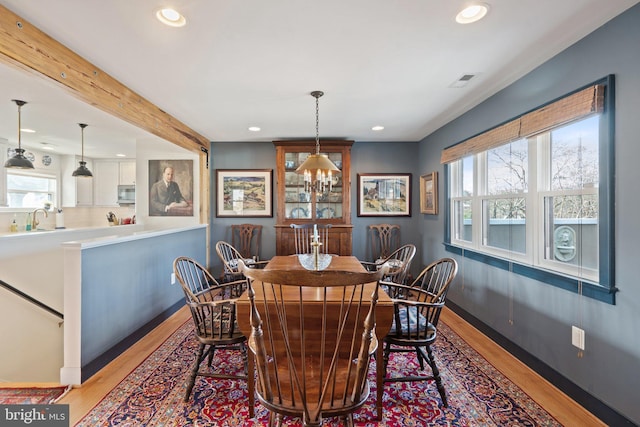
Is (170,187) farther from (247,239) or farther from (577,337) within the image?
(577,337)

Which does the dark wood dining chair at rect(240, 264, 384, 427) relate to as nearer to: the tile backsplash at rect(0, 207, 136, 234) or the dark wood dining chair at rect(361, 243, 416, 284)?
the dark wood dining chair at rect(361, 243, 416, 284)

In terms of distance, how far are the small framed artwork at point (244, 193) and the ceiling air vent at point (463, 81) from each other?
3.05 metres

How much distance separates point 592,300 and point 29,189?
313 inches

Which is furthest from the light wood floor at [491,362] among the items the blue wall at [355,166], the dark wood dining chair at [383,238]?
the blue wall at [355,166]

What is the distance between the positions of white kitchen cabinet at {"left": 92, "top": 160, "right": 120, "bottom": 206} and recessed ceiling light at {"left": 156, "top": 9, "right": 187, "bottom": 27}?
227 inches

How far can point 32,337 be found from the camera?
3506 mm

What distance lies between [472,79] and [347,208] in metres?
2.52

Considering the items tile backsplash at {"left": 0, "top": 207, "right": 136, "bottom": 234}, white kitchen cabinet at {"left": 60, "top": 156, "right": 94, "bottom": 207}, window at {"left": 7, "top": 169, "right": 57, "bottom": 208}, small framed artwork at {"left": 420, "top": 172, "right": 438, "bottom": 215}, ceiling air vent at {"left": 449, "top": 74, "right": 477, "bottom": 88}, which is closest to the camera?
ceiling air vent at {"left": 449, "top": 74, "right": 477, "bottom": 88}

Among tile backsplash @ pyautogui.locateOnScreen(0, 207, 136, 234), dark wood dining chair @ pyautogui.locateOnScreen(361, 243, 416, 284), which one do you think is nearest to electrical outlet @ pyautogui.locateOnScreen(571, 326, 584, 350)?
dark wood dining chair @ pyautogui.locateOnScreen(361, 243, 416, 284)

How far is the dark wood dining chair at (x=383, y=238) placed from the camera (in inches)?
193

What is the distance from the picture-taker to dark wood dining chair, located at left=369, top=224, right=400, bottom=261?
193 inches

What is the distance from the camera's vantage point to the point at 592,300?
1859 millimetres

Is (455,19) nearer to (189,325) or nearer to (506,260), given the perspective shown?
(506,260)

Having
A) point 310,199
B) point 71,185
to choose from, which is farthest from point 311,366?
point 71,185
